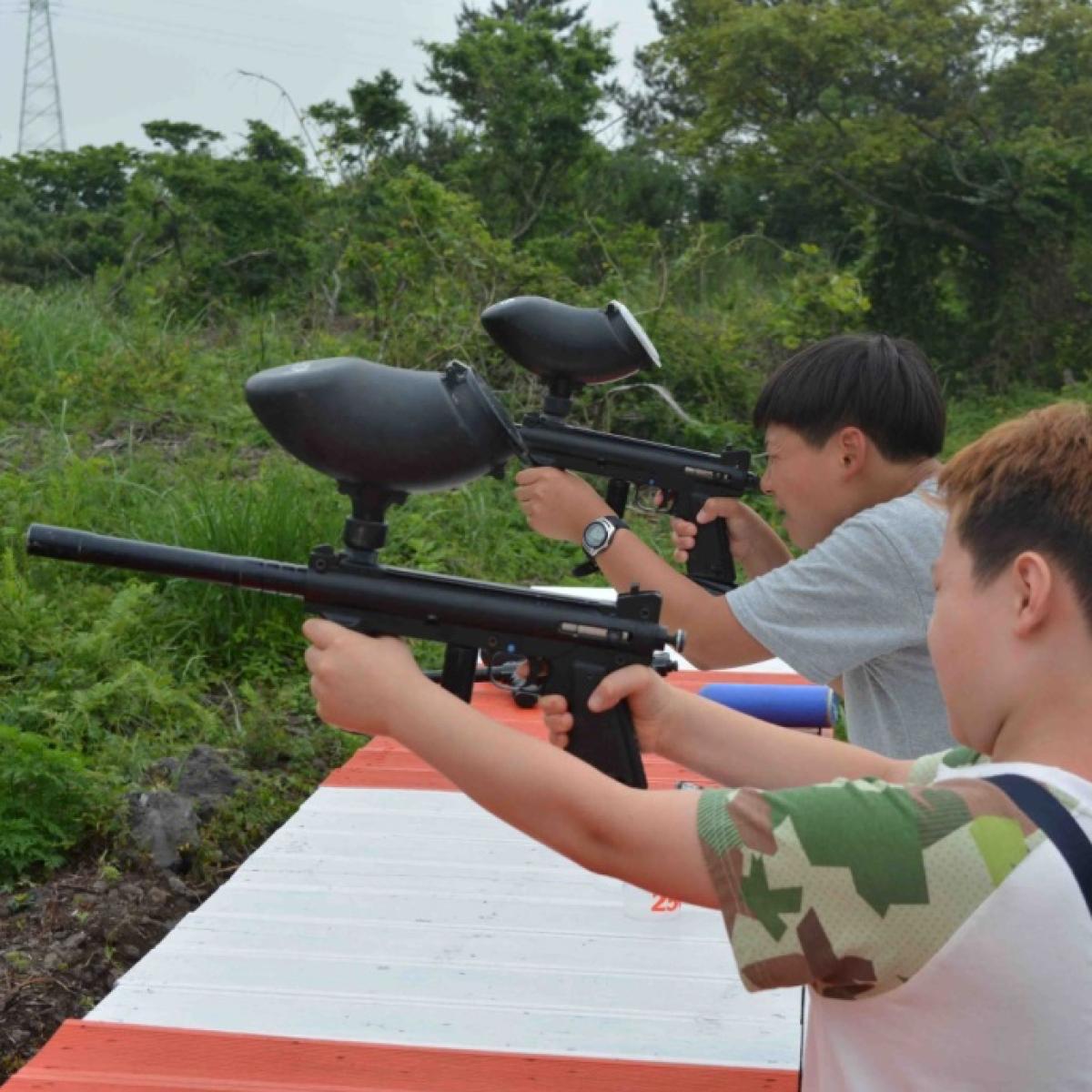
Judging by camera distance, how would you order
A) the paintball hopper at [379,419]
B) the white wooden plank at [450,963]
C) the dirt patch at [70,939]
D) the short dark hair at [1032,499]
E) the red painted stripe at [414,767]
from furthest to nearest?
the red painted stripe at [414,767] < the dirt patch at [70,939] < the white wooden plank at [450,963] < the paintball hopper at [379,419] < the short dark hair at [1032,499]

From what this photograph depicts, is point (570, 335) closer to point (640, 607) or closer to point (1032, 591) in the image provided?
point (640, 607)

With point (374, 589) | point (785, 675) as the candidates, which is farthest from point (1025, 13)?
point (374, 589)

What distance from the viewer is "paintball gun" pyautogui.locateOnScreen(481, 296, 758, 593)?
344cm

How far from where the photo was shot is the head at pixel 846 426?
3096mm

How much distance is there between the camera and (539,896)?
11.4ft

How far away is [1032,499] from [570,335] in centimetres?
205

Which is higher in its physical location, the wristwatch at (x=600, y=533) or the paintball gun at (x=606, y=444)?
the paintball gun at (x=606, y=444)

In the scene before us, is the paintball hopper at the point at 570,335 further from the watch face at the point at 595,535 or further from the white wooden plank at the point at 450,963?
the white wooden plank at the point at 450,963

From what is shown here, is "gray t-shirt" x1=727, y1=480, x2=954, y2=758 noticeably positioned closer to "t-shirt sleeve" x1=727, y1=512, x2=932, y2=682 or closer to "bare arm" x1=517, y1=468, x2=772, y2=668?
"t-shirt sleeve" x1=727, y1=512, x2=932, y2=682

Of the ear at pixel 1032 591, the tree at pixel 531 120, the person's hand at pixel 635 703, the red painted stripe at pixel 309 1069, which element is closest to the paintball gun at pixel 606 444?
the red painted stripe at pixel 309 1069

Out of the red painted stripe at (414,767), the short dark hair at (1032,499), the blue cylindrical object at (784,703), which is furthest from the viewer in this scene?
the blue cylindrical object at (784,703)


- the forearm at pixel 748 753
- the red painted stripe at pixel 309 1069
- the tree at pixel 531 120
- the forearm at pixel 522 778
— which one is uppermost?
the tree at pixel 531 120

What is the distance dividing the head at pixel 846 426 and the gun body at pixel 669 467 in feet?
1.80

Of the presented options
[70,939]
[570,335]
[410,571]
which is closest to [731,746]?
[410,571]
